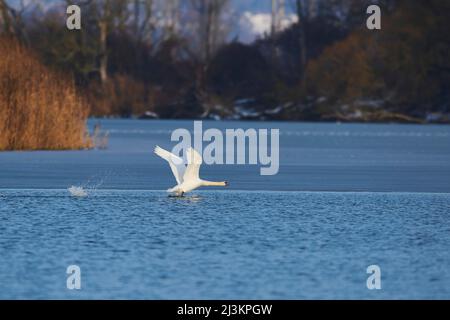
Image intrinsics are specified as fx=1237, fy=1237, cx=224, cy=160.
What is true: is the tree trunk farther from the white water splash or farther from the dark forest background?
the white water splash

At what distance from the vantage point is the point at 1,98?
23.4 m

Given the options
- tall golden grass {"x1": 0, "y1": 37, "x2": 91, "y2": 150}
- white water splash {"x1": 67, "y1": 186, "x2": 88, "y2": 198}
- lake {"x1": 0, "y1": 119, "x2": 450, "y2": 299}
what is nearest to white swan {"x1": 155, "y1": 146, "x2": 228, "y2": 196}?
lake {"x1": 0, "y1": 119, "x2": 450, "y2": 299}

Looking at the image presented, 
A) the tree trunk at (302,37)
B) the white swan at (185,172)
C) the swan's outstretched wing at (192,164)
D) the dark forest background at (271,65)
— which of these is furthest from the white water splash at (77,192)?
the tree trunk at (302,37)

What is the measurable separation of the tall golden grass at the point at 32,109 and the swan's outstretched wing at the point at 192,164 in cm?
837

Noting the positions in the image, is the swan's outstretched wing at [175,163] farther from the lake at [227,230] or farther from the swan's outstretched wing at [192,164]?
the lake at [227,230]

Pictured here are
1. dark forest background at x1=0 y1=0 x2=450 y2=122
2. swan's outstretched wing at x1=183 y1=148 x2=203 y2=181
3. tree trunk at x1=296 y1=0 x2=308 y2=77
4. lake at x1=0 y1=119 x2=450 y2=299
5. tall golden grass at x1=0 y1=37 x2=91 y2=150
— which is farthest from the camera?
tree trunk at x1=296 y1=0 x2=308 y2=77

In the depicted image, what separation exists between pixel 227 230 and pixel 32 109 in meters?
11.4

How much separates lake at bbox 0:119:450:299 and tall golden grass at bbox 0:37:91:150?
5.13 feet

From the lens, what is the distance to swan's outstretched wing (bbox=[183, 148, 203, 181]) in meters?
15.1

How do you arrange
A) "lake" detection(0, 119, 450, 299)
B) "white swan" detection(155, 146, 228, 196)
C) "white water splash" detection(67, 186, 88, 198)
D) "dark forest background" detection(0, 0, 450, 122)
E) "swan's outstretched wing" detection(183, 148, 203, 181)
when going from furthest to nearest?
"dark forest background" detection(0, 0, 450, 122)
"white water splash" detection(67, 186, 88, 198)
"white swan" detection(155, 146, 228, 196)
"swan's outstretched wing" detection(183, 148, 203, 181)
"lake" detection(0, 119, 450, 299)

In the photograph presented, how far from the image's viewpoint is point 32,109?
2378cm

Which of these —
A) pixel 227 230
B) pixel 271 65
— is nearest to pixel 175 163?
pixel 227 230

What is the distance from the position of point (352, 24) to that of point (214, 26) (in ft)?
34.8

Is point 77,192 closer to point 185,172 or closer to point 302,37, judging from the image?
point 185,172
